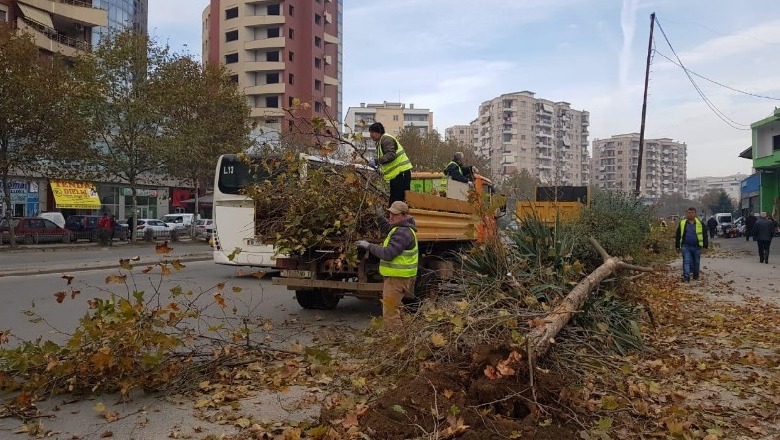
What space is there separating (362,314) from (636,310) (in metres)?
4.10

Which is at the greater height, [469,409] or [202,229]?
[202,229]

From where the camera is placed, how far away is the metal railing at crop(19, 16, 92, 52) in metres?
38.6

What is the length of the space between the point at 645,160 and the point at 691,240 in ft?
451

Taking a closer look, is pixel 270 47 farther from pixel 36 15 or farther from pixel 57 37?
pixel 36 15

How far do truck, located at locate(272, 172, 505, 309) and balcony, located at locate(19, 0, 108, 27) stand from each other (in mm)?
39350

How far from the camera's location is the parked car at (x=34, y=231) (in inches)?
1133

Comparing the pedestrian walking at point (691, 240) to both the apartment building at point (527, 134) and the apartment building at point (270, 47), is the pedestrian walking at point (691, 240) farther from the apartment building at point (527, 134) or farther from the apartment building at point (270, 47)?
the apartment building at point (527, 134)

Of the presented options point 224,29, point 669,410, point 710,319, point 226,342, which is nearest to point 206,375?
point 226,342

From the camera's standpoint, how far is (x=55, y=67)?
87.4 feet

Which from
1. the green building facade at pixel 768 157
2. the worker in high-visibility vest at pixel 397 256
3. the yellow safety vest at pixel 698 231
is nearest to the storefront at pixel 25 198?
the yellow safety vest at pixel 698 231

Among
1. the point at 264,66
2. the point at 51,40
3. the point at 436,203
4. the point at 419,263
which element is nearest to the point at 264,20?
the point at 264,66

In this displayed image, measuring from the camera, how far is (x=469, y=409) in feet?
13.2

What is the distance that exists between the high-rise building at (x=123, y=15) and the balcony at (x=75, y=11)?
117 centimetres

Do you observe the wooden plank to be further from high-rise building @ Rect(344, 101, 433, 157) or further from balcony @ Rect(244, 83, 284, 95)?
high-rise building @ Rect(344, 101, 433, 157)
